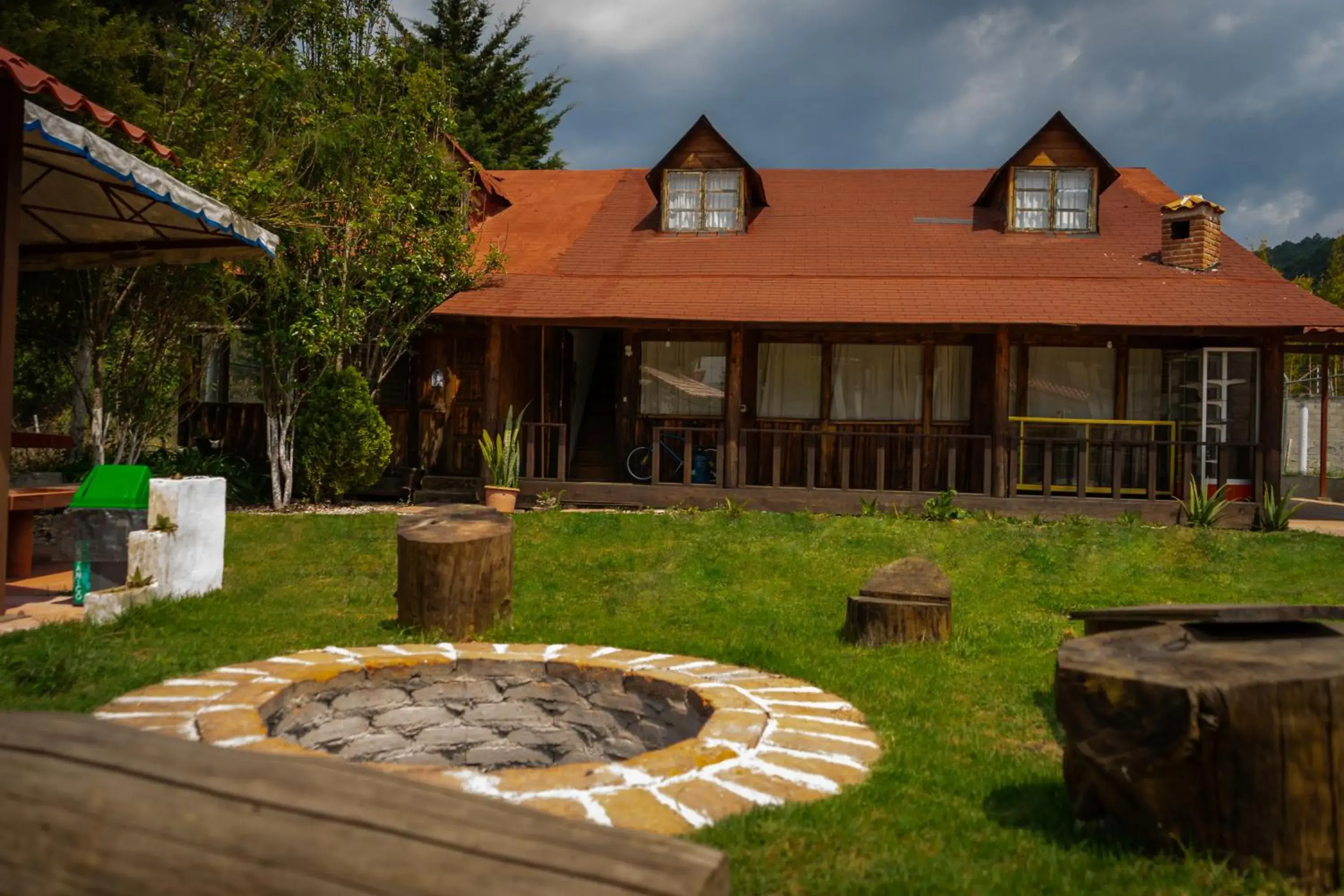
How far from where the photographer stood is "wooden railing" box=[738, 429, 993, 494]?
14.5m

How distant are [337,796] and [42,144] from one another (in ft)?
23.2

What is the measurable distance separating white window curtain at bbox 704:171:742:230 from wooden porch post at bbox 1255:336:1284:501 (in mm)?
7727

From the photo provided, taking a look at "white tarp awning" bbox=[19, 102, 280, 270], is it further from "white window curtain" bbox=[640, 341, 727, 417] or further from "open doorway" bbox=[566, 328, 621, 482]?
"white window curtain" bbox=[640, 341, 727, 417]

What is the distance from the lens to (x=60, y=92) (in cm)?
635

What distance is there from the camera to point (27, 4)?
1087 centimetres

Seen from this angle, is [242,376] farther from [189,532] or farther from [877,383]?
[189,532]

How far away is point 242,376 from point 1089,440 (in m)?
13.1

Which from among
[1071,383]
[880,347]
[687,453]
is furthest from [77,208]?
[1071,383]

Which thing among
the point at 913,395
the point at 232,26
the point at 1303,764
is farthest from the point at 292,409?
the point at 1303,764

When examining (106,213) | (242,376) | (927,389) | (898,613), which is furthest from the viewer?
(242,376)

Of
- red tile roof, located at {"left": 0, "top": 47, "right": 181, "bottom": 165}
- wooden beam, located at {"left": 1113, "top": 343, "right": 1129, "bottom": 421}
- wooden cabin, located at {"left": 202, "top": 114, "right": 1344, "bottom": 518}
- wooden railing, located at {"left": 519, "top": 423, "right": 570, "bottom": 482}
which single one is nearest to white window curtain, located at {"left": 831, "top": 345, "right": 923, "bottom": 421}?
wooden cabin, located at {"left": 202, "top": 114, "right": 1344, "bottom": 518}

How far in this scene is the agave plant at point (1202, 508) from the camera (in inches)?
492

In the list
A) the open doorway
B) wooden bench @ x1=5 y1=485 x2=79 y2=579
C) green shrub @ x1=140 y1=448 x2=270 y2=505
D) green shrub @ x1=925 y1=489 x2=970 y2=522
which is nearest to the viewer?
wooden bench @ x1=5 y1=485 x2=79 y2=579

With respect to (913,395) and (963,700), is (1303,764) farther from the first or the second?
(913,395)
